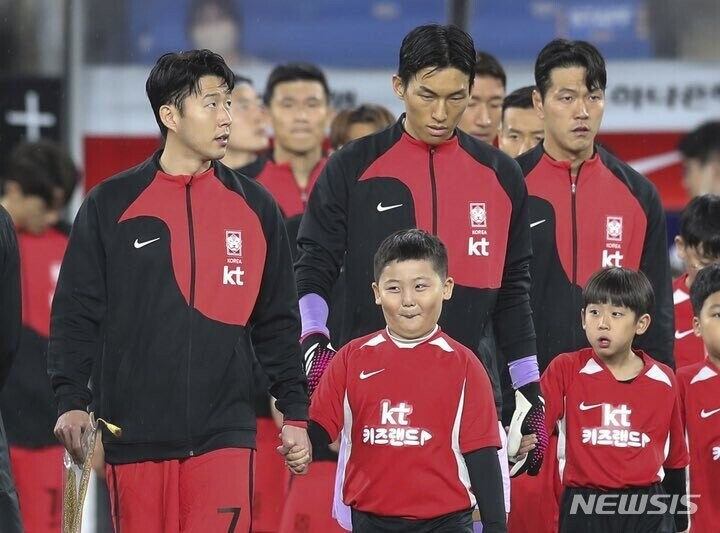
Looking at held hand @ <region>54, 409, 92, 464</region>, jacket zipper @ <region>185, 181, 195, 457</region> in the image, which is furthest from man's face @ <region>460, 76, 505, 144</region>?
held hand @ <region>54, 409, 92, 464</region>

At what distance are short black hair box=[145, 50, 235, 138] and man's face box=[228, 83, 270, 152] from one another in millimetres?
3923

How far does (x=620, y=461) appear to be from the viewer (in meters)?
8.04

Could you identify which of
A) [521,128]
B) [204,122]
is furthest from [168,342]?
[521,128]

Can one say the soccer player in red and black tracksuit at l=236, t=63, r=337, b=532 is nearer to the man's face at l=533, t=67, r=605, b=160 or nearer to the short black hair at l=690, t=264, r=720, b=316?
the man's face at l=533, t=67, r=605, b=160

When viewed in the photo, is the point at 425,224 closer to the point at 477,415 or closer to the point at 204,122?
the point at 477,415

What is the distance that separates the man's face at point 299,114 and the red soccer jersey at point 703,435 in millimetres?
2663

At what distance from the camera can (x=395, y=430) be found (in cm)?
700

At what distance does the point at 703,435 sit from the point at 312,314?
205 centimetres

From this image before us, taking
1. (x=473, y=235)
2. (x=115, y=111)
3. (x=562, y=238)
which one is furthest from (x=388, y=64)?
(x=473, y=235)

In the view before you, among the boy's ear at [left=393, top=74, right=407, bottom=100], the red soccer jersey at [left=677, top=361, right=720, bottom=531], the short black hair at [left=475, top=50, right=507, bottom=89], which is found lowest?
the red soccer jersey at [left=677, top=361, right=720, bottom=531]

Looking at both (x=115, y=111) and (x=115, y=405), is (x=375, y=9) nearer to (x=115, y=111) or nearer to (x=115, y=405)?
(x=115, y=111)

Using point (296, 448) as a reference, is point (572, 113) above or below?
above

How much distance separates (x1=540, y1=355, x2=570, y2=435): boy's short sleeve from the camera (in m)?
8.10

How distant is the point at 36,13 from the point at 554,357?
535 centimetres
